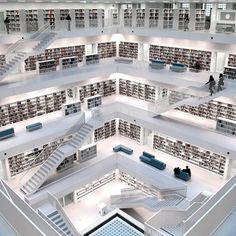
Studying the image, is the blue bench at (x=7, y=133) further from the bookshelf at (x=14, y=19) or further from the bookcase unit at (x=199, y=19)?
the bookcase unit at (x=199, y=19)

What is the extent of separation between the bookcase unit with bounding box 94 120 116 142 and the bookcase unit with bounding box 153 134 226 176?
303cm

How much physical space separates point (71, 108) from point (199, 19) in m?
9.15

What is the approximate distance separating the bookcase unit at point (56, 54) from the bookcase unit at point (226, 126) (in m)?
10.4

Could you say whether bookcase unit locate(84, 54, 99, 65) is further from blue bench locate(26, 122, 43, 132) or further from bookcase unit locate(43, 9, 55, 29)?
blue bench locate(26, 122, 43, 132)

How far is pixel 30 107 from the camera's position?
16.2 m

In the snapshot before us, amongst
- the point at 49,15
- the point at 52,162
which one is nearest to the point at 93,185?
the point at 52,162

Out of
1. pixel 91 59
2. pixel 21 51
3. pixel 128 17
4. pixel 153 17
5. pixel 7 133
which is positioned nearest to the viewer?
pixel 7 133

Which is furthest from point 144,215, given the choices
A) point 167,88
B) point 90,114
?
point 167,88

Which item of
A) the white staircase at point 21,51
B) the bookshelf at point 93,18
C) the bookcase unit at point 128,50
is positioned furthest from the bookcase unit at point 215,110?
the white staircase at point 21,51

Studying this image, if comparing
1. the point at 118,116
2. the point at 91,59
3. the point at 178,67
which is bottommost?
the point at 118,116

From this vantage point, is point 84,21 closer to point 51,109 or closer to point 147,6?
point 147,6

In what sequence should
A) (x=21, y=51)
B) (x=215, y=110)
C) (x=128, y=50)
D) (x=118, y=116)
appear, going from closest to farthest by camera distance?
(x=21, y=51) → (x=215, y=110) → (x=118, y=116) → (x=128, y=50)

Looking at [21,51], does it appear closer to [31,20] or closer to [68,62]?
[31,20]

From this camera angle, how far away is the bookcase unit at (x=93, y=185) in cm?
1498
